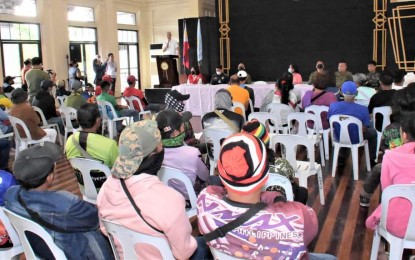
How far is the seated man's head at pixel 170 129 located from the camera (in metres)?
2.95

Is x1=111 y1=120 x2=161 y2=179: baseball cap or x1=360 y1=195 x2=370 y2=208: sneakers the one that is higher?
x1=111 y1=120 x2=161 y2=179: baseball cap

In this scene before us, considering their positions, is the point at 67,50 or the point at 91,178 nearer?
the point at 91,178

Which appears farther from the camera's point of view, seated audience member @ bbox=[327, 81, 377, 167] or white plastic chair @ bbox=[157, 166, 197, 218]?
seated audience member @ bbox=[327, 81, 377, 167]

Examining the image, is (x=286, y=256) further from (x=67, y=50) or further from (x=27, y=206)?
(x=67, y=50)

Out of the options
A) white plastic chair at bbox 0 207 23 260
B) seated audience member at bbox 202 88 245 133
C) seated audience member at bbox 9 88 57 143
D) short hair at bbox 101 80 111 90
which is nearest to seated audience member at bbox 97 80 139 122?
short hair at bbox 101 80 111 90

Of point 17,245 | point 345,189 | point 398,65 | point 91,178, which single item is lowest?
point 345,189

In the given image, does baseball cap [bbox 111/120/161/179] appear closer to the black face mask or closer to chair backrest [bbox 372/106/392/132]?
the black face mask

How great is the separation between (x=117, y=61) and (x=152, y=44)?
1362mm

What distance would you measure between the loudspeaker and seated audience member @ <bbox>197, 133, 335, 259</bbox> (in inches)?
450

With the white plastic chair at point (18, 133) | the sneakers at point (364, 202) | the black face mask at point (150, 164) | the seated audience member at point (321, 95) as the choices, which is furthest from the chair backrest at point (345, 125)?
the white plastic chair at point (18, 133)

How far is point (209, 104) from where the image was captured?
9102mm

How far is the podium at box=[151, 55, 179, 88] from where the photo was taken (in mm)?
11695

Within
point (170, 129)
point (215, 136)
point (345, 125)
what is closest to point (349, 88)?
point (345, 125)

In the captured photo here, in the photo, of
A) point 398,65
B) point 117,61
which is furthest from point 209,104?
point 117,61
